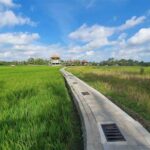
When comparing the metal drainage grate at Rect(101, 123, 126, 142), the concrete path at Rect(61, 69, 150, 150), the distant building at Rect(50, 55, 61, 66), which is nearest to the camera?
the concrete path at Rect(61, 69, 150, 150)

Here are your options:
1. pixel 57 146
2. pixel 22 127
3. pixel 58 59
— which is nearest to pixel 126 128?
pixel 57 146

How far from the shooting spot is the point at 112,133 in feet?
12.1

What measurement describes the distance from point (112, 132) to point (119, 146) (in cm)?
62

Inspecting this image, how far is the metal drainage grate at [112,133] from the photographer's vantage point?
3455 millimetres

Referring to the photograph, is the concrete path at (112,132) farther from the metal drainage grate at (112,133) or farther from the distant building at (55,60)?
the distant building at (55,60)

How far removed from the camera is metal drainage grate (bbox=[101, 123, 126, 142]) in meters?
3.46

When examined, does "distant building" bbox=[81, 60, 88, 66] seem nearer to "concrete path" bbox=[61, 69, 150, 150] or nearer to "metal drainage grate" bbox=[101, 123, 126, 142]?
"concrete path" bbox=[61, 69, 150, 150]

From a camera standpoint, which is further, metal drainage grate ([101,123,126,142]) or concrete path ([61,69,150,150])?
metal drainage grate ([101,123,126,142])

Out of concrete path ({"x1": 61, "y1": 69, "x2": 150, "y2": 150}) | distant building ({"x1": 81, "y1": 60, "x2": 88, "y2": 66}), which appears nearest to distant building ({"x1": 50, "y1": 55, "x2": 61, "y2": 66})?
distant building ({"x1": 81, "y1": 60, "x2": 88, "y2": 66})

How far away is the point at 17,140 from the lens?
3.20m

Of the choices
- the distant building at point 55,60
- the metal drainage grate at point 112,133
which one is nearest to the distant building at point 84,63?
the distant building at point 55,60

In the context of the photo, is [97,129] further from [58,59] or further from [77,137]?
[58,59]

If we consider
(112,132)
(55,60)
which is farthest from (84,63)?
(112,132)

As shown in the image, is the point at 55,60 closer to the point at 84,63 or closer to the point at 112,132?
the point at 84,63
